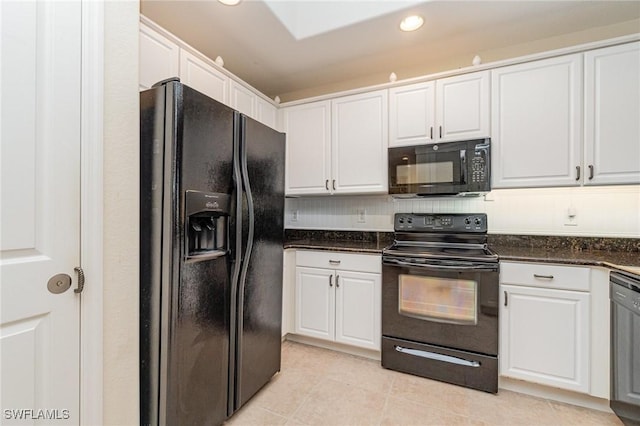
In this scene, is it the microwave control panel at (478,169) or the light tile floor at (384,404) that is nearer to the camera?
the light tile floor at (384,404)

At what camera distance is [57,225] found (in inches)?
37.1

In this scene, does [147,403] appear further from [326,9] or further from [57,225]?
[326,9]

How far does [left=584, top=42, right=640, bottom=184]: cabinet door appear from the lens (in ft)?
5.75

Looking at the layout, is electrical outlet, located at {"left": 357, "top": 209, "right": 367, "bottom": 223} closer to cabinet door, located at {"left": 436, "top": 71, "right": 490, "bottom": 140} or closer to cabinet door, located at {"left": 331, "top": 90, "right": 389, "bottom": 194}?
cabinet door, located at {"left": 331, "top": 90, "right": 389, "bottom": 194}

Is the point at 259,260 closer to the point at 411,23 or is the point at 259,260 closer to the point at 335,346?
the point at 335,346

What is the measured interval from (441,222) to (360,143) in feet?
3.14

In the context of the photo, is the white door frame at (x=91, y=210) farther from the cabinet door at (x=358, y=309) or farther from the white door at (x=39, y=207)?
the cabinet door at (x=358, y=309)

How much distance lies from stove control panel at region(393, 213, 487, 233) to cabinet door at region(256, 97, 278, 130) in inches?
57.8

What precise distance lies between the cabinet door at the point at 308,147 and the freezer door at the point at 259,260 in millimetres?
775

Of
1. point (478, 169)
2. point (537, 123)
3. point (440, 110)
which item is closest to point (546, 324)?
point (478, 169)

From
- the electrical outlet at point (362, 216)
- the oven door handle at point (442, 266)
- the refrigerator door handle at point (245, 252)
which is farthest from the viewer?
the electrical outlet at point (362, 216)

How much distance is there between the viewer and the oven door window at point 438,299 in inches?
74.5

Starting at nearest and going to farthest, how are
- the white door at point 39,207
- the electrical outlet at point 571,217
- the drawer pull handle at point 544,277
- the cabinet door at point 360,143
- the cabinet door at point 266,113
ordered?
1. the white door at point 39,207
2. the drawer pull handle at point 544,277
3. the electrical outlet at point 571,217
4. the cabinet door at point 360,143
5. the cabinet door at point 266,113

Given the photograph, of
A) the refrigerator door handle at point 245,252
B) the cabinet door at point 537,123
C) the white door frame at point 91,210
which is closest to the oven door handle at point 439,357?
the refrigerator door handle at point 245,252
